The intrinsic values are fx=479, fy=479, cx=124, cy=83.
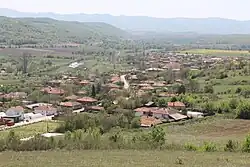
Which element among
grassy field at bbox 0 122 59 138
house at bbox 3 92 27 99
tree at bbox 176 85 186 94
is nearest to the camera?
grassy field at bbox 0 122 59 138

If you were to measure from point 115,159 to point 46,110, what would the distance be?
42362 mm

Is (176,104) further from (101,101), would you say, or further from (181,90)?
(181,90)

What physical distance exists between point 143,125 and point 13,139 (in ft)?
84.2

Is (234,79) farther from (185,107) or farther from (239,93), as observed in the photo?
(185,107)

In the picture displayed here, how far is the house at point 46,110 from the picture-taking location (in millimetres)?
62106

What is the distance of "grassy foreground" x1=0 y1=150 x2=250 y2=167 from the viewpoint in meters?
19.9

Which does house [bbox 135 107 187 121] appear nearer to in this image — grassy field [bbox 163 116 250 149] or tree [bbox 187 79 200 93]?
grassy field [bbox 163 116 250 149]

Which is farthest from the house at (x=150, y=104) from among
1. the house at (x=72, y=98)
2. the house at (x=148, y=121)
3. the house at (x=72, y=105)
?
the house at (x=72, y=98)

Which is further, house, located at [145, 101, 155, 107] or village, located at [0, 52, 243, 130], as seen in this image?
house, located at [145, 101, 155, 107]

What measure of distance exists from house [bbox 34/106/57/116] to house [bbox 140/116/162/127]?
14273mm

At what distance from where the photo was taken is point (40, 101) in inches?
2923

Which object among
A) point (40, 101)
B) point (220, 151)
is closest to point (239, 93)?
point (40, 101)

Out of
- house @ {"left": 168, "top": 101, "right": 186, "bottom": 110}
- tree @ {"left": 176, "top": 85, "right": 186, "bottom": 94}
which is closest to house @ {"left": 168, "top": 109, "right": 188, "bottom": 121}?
house @ {"left": 168, "top": 101, "right": 186, "bottom": 110}

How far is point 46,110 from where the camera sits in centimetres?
A: 6266
